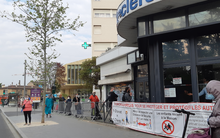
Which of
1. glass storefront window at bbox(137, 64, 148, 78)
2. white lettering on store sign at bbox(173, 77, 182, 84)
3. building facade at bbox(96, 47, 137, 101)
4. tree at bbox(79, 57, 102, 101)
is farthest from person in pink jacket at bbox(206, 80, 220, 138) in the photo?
tree at bbox(79, 57, 102, 101)

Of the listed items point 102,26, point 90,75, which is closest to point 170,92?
point 90,75

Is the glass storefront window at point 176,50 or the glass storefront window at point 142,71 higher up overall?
the glass storefront window at point 176,50

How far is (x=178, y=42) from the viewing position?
336 inches

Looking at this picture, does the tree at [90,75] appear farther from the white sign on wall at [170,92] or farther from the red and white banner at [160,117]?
the white sign on wall at [170,92]

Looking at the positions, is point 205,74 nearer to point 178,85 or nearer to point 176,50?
point 178,85

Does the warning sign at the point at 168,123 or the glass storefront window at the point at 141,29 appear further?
the glass storefront window at the point at 141,29

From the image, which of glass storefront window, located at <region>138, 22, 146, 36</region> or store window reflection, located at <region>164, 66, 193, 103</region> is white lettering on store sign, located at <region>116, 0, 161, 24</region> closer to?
glass storefront window, located at <region>138, 22, 146, 36</region>

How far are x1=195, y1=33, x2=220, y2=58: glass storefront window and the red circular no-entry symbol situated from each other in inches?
114

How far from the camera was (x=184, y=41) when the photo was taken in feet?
27.5

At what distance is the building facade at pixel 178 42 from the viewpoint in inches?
294

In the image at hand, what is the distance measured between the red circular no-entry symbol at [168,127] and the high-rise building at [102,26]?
103 feet

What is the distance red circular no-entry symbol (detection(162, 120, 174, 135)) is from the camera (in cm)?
669

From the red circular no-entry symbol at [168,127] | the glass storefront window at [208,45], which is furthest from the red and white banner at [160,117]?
the glass storefront window at [208,45]

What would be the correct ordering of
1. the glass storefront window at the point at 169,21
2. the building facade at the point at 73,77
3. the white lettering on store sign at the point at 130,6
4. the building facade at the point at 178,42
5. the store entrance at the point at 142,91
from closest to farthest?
the building facade at the point at 178,42
the white lettering on store sign at the point at 130,6
the glass storefront window at the point at 169,21
the store entrance at the point at 142,91
the building facade at the point at 73,77
